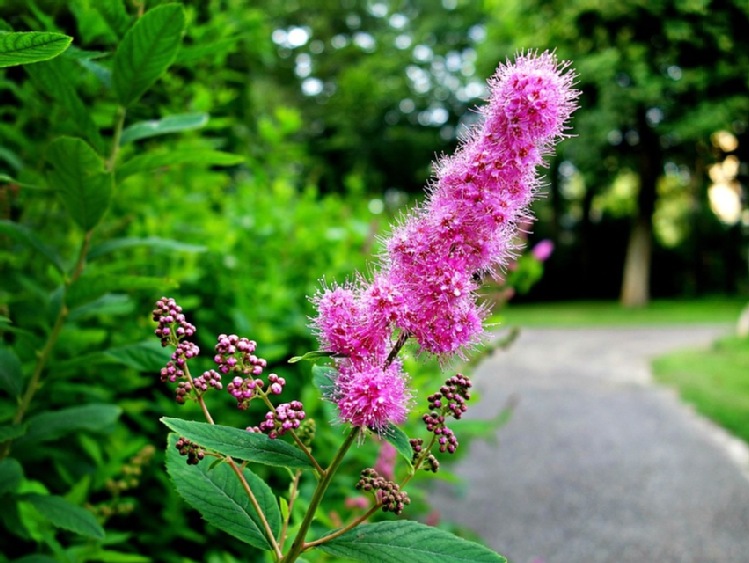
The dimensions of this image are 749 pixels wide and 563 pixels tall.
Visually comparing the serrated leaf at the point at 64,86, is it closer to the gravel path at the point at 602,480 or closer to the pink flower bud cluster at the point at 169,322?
the pink flower bud cluster at the point at 169,322

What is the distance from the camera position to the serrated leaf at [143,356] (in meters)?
1.51

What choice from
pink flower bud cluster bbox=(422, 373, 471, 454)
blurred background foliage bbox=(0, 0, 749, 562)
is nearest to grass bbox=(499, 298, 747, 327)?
blurred background foliage bbox=(0, 0, 749, 562)

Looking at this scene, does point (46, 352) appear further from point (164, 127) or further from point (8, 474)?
point (164, 127)

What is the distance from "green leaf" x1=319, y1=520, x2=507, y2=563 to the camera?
917mm

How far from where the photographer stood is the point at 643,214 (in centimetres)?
2367

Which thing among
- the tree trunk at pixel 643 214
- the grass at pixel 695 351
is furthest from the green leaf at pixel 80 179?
the tree trunk at pixel 643 214

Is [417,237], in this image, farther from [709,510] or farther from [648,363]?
[648,363]

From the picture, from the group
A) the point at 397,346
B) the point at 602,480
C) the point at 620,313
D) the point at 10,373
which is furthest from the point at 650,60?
the point at 397,346

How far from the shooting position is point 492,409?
31.0 ft

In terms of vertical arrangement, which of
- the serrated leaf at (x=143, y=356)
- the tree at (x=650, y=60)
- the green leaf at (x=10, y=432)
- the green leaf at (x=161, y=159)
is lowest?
the green leaf at (x=10, y=432)

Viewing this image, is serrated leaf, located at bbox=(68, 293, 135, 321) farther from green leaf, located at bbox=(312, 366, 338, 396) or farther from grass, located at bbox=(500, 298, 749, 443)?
grass, located at bbox=(500, 298, 749, 443)

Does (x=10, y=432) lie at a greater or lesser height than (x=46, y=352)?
lesser

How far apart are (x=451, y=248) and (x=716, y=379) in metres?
11.2

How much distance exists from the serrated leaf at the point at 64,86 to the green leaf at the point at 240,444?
2.61 feet
